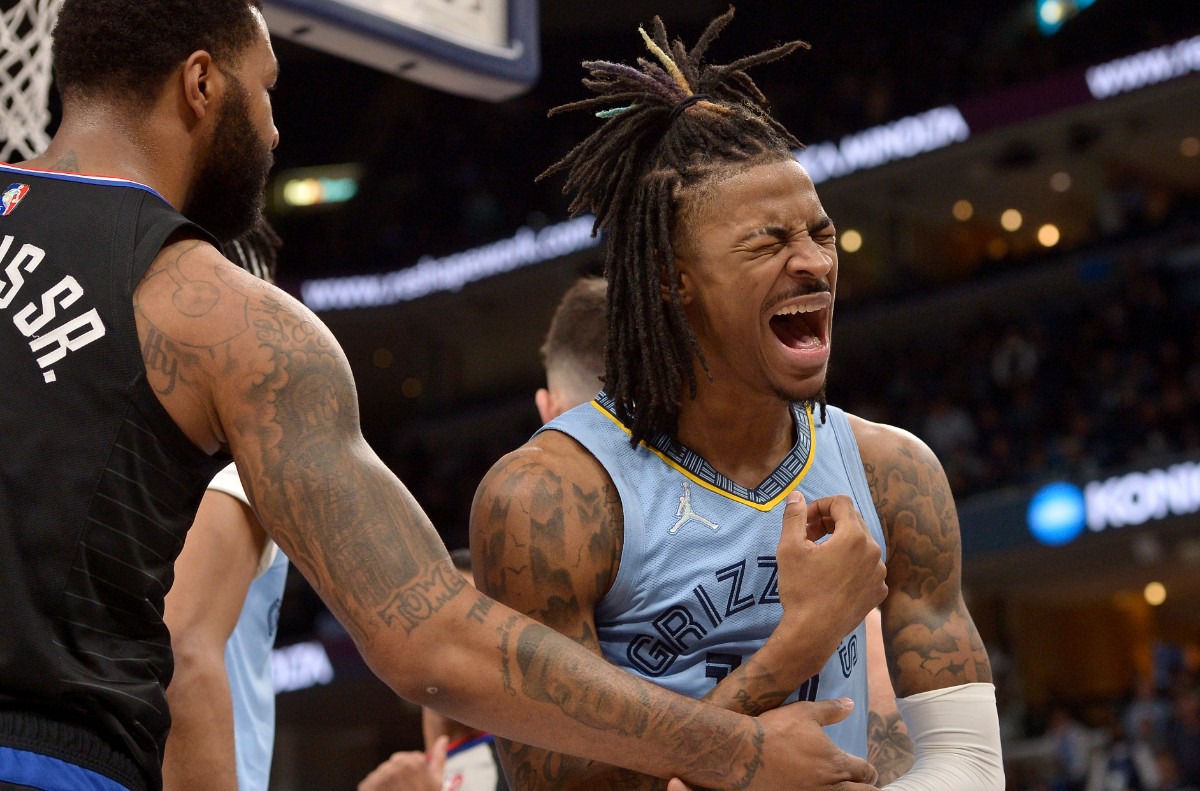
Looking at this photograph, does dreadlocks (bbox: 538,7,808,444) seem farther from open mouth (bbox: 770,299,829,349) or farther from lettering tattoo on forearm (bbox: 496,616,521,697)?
lettering tattoo on forearm (bbox: 496,616,521,697)

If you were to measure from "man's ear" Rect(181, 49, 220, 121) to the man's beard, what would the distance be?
0.09 feet

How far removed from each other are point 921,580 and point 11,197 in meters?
1.69

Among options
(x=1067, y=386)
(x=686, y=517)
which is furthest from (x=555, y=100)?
Answer: (x=686, y=517)

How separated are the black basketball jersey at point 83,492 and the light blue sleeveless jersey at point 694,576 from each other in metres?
0.77

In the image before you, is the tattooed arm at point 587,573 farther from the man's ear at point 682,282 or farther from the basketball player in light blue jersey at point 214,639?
the basketball player in light blue jersey at point 214,639

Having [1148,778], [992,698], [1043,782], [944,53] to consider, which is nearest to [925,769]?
[992,698]

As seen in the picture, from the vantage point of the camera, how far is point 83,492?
5.90 feet

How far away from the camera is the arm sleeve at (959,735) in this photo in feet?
7.92

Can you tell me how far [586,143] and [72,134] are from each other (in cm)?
100

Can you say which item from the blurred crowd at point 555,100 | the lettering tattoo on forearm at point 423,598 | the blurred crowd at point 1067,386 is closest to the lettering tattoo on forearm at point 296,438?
the lettering tattoo on forearm at point 423,598

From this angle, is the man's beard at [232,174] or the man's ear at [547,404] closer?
the man's beard at [232,174]

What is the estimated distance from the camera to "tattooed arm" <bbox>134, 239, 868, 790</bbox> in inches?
72.7

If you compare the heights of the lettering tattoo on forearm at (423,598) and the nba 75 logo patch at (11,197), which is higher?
the nba 75 logo patch at (11,197)

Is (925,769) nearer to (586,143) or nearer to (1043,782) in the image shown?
(586,143)
